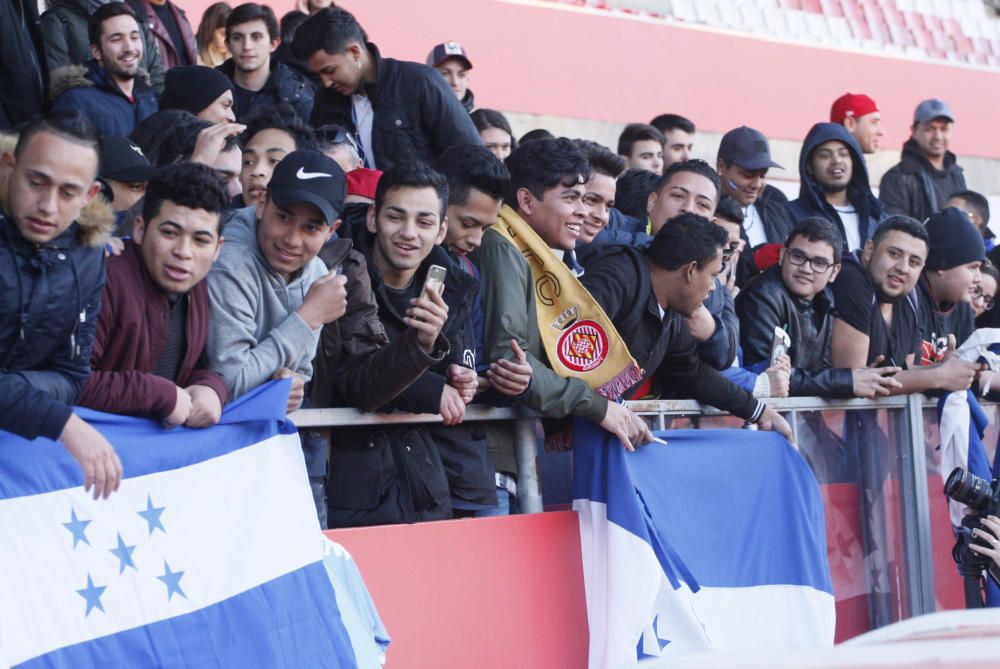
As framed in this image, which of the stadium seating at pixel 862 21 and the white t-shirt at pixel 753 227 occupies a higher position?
the stadium seating at pixel 862 21

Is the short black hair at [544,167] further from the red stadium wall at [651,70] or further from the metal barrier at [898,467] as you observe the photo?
the red stadium wall at [651,70]

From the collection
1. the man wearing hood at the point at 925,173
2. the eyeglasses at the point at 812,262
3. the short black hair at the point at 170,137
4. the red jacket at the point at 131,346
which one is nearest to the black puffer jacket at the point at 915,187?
the man wearing hood at the point at 925,173

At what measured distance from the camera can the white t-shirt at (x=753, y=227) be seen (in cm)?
839

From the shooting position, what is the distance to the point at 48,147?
382 centimetres

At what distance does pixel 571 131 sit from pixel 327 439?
7.73 m

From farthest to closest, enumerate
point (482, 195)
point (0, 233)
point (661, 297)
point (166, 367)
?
point (661, 297) < point (482, 195) < point (166, 367) < point (0, 233)

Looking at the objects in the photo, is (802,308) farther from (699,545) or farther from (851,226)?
(851,226)

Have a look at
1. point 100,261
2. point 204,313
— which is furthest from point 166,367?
point 100,261

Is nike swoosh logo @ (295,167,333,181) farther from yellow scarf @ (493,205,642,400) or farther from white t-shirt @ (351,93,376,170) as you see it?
white t-shirt @ (351,93,376,170)

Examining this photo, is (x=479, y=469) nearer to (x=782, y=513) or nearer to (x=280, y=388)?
(x=280, y=388)

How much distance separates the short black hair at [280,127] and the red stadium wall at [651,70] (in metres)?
4.27

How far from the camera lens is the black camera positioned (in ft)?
19.9

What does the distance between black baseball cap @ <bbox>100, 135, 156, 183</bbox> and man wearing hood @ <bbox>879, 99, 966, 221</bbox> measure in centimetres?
696

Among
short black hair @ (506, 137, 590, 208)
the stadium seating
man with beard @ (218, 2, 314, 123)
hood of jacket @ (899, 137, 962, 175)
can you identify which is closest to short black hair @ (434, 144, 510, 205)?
short black hair @ (506, 137, 590, 208)
